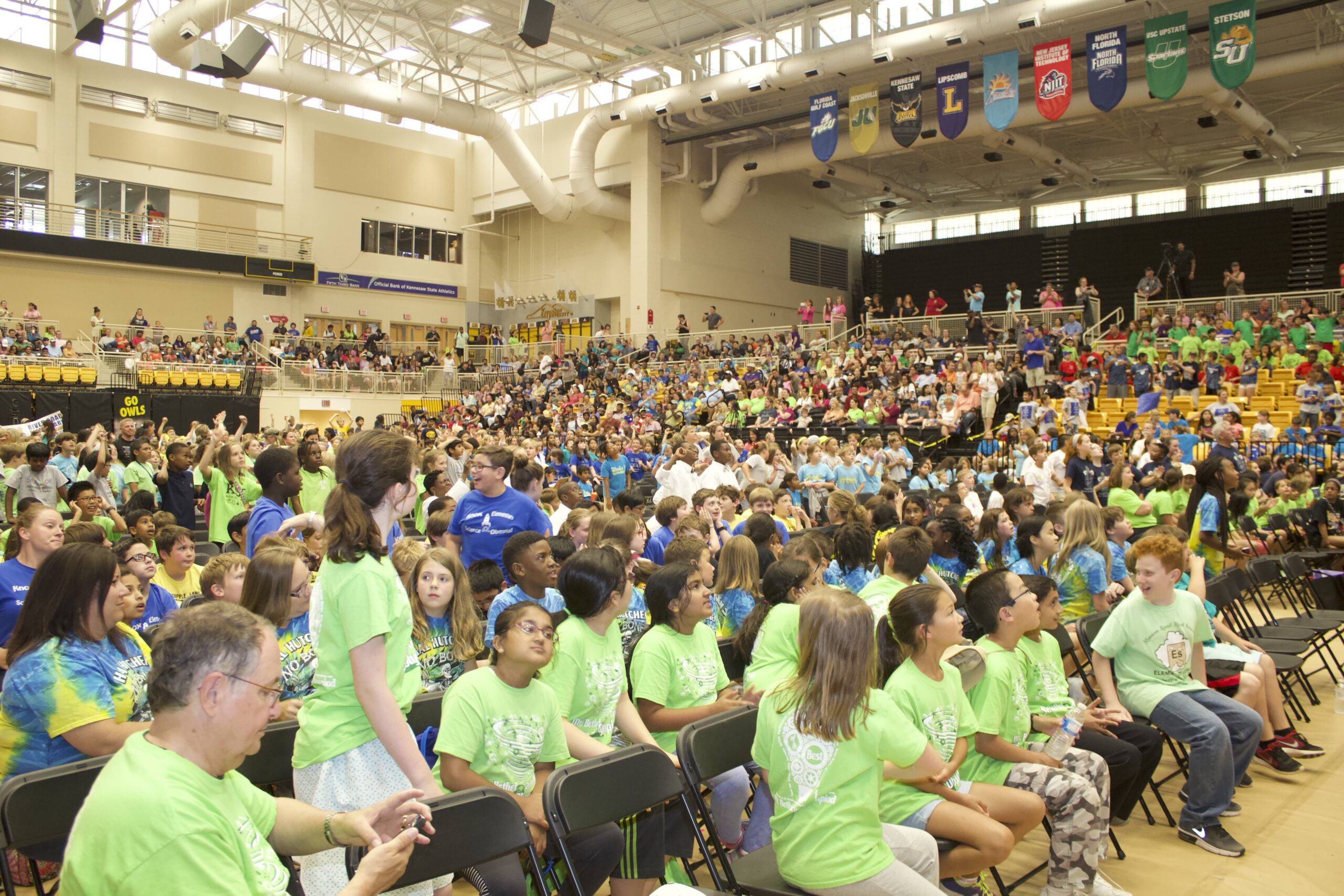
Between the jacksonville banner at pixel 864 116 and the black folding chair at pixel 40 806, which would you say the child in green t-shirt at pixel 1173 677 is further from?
the jacksonville banner at pixel 864 116

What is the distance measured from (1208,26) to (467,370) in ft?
68.2

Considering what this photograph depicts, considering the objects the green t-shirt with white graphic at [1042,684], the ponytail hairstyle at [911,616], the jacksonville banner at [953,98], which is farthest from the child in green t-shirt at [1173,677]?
the jacksonville banner at [953,98]

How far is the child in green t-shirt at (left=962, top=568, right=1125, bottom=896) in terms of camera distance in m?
3.46

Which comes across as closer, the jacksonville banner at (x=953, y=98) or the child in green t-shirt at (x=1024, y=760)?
the child in green t-shirt at (x=1024, y=760)

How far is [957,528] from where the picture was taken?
561cm

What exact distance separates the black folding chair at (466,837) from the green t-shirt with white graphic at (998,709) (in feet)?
6.02

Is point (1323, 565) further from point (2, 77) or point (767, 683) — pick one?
point (2, 77)

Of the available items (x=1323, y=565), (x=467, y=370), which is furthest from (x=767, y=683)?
(x=467, y=370)

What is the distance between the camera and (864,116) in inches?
800

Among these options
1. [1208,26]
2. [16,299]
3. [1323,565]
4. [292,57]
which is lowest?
[1323,565]

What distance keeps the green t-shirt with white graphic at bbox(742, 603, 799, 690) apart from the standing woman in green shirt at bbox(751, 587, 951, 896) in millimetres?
896

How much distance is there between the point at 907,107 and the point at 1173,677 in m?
17.4

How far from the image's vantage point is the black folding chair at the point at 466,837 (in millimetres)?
2365

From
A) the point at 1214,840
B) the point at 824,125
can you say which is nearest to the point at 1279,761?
the point at 1214,840
